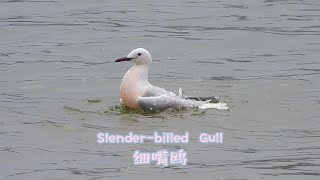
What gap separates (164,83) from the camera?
1612 centimetres

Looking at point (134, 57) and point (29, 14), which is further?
point (29, 14)

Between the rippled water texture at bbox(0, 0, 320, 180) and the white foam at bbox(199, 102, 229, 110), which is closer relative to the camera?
the rippled water texture at bbox(0, 0, 320, 180)

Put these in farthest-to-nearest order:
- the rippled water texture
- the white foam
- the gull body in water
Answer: the white foam
the gull body in water
the rippled water texture

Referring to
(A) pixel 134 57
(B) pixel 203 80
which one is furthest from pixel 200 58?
(A) pixel 134 57

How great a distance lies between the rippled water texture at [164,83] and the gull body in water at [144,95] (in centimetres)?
16

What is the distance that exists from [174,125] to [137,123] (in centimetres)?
51

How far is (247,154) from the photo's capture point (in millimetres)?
11711

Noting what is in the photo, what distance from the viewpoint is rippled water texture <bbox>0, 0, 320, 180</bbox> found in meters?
11.5

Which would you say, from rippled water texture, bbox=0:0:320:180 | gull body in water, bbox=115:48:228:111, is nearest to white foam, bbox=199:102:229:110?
gull body in water, bbox=115:48:228:111

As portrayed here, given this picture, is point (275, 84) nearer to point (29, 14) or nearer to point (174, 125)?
point (174, 125)

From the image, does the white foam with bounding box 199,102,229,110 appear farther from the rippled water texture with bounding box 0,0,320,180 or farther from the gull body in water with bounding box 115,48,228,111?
the rippled water texture with bounding box 0,0,320,180

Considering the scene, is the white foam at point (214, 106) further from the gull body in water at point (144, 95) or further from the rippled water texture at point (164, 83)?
the rippled water texture at point (164, 83)

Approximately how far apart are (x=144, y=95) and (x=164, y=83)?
7.72 ft

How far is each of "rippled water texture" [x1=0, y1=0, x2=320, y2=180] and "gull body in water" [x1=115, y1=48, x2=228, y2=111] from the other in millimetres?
157
